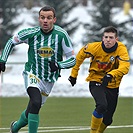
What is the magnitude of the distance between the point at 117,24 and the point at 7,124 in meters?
31.7

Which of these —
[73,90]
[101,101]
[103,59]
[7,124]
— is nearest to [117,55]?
[103,59]

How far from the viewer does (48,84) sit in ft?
31.2

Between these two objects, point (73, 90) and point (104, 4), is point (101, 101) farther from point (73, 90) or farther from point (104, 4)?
point (104, 4)

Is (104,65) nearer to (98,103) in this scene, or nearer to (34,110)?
(98,103)

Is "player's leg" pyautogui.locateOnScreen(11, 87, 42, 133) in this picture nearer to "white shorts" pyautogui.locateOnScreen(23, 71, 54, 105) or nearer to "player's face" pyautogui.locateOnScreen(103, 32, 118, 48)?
"white shorts" pyautogui.locateOnScreen(23, 71, 54, 105)

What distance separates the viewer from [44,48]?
9352mm

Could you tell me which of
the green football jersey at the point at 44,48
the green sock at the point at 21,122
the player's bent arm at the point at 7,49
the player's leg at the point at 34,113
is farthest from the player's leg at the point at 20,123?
the player's bent arm at the point at 7,49

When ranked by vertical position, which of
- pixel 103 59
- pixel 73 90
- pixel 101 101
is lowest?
pixel 73 90

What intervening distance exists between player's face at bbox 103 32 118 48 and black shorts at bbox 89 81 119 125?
0.69m

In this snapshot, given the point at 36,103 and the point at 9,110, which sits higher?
the point at 36,103

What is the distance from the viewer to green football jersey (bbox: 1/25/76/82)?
369 inches

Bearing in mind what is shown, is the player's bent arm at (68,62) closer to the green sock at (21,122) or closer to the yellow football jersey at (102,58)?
the yellow football jersey at (102,58)

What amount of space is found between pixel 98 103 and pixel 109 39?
1.09 meters

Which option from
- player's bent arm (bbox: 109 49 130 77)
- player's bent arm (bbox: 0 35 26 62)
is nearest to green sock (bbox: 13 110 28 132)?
player's bent arm (bbox: 0 35 26 62)
